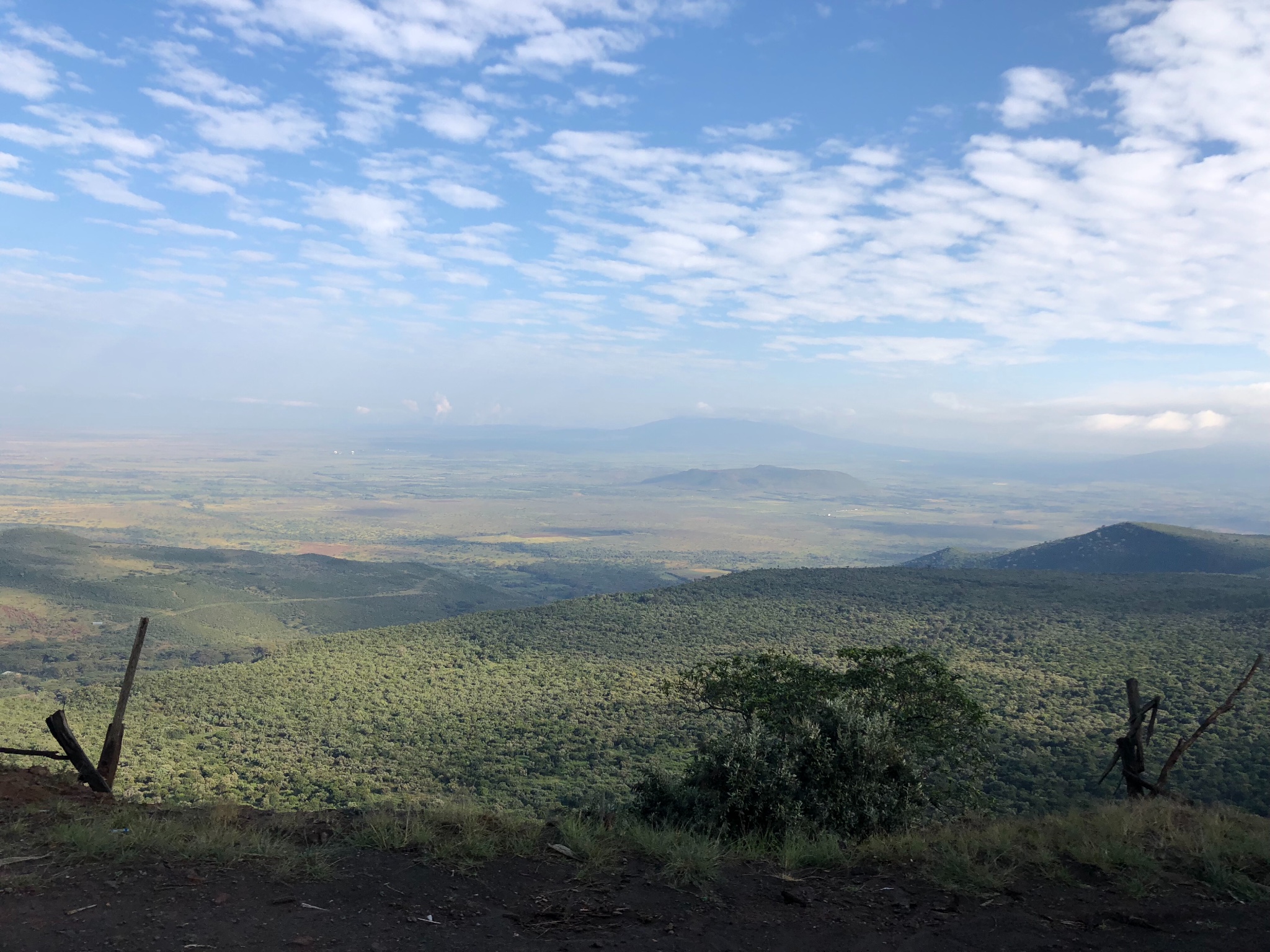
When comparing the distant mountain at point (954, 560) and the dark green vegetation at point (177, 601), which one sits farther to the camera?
the distant mountain at point (954, 560)

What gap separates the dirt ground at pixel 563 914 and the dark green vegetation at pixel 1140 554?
69668 millimetres

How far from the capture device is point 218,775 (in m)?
25.1

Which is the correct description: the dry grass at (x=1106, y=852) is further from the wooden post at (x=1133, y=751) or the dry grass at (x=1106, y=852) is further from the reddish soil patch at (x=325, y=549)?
the reddish soil patch at (x=325, y=549)

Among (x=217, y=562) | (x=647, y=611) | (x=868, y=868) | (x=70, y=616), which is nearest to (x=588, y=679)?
(x=647, y=611)

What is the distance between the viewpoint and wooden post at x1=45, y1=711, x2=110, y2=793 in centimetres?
858

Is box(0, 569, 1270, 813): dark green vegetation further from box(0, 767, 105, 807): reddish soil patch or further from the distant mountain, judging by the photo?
the distant mountain

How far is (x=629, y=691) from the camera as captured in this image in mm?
36250

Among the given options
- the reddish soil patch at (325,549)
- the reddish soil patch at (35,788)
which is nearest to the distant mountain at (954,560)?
the reddish soil patch at (35,788)

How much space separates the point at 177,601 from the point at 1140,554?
355ft

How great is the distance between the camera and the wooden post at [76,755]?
858cm

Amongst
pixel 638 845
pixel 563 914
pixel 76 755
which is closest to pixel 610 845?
pixel 638 845

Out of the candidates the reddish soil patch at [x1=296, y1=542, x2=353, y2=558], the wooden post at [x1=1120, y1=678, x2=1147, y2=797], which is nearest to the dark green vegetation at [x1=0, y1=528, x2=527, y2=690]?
the reddish soil patch at [x1=296, y1=542, x2=353, y2=558]

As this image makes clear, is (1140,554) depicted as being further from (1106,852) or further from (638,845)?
(638,845)

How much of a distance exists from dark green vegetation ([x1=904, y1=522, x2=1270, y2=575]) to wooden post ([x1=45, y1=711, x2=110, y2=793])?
71538mm
